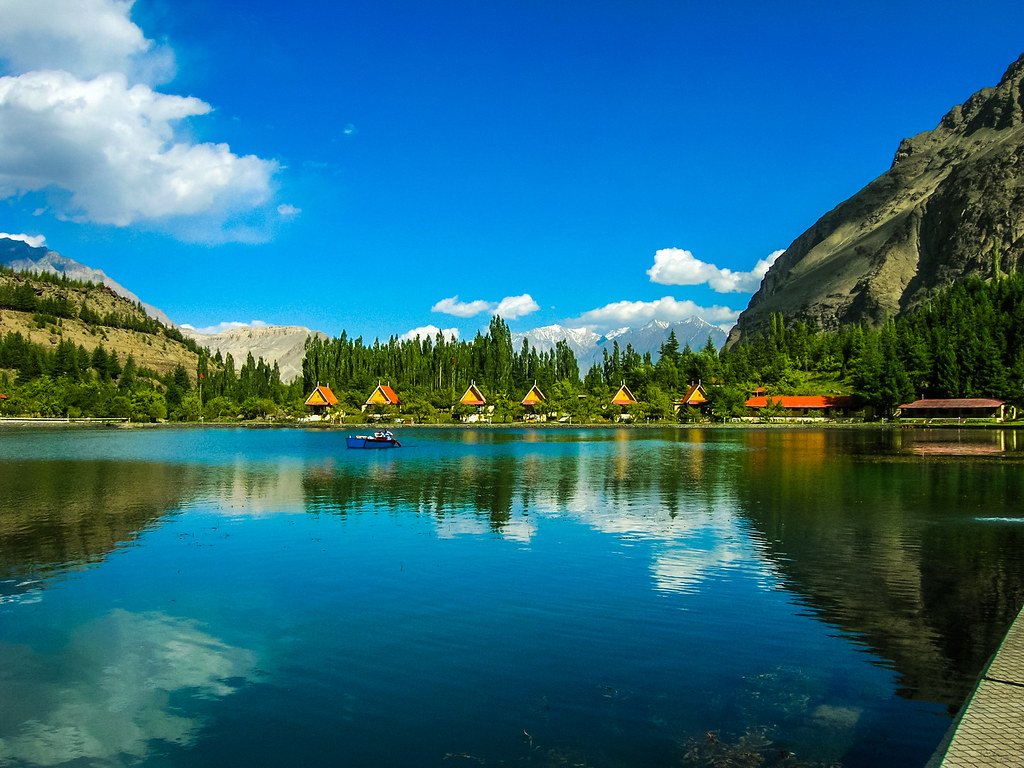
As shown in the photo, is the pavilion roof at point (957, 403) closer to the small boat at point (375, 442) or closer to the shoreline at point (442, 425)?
the shoreline at point (442, 425)

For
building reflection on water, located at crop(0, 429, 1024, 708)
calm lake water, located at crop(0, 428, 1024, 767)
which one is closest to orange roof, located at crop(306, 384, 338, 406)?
building reflection on water, located at crop(0, 429, 1024, 708)

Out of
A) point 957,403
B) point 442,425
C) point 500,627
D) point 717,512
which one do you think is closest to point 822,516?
point 717,512

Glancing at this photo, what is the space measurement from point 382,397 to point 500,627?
4951 inches

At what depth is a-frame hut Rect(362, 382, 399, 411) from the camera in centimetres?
13688

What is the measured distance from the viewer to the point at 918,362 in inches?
4107

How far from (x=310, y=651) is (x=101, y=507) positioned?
819 inches

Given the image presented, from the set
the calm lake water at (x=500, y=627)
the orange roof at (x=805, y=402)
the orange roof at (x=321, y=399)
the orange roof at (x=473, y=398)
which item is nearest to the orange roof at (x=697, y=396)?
the orange roof at (x=805, y=402)

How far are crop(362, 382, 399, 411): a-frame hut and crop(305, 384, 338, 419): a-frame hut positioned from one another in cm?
642

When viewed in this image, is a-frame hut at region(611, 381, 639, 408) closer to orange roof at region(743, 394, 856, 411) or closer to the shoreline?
the shoreline

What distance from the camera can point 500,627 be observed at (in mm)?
13617

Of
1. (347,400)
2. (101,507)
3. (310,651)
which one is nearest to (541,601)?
(310,651)

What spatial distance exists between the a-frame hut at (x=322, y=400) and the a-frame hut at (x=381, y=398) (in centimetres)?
642

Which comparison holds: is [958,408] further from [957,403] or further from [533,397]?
[533,397]

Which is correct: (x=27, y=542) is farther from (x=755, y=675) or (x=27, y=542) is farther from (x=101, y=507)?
(x=755, y=675)
